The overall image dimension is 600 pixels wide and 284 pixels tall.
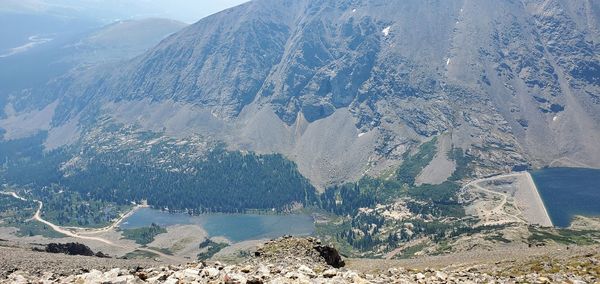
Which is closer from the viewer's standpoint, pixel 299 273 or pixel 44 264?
pixel 299 273

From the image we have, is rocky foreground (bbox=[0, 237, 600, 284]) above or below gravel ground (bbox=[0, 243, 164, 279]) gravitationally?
above

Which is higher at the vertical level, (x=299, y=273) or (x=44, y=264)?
(x=299, y=273)

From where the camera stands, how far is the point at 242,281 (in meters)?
30.6

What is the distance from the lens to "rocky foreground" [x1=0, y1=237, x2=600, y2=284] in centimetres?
3322

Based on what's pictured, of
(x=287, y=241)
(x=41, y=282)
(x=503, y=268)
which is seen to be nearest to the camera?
(x=41, y=282)

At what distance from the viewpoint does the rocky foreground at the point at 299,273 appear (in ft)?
109

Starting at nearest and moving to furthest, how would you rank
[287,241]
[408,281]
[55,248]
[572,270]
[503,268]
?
[408,281] → [572,270] → [503,268] → [287,241] → [55,248]

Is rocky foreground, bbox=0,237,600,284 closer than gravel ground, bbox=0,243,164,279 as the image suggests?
Yes

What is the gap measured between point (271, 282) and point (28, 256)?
6631 cm

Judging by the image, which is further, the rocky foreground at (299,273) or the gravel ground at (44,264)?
the gravel ground at (44,264)

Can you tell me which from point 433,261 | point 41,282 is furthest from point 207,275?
point 433,261

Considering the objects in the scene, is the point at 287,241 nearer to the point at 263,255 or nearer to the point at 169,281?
the point at 263,255

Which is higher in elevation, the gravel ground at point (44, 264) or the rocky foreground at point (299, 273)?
the rocky foreground at point (299, 273)

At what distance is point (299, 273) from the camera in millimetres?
35062
